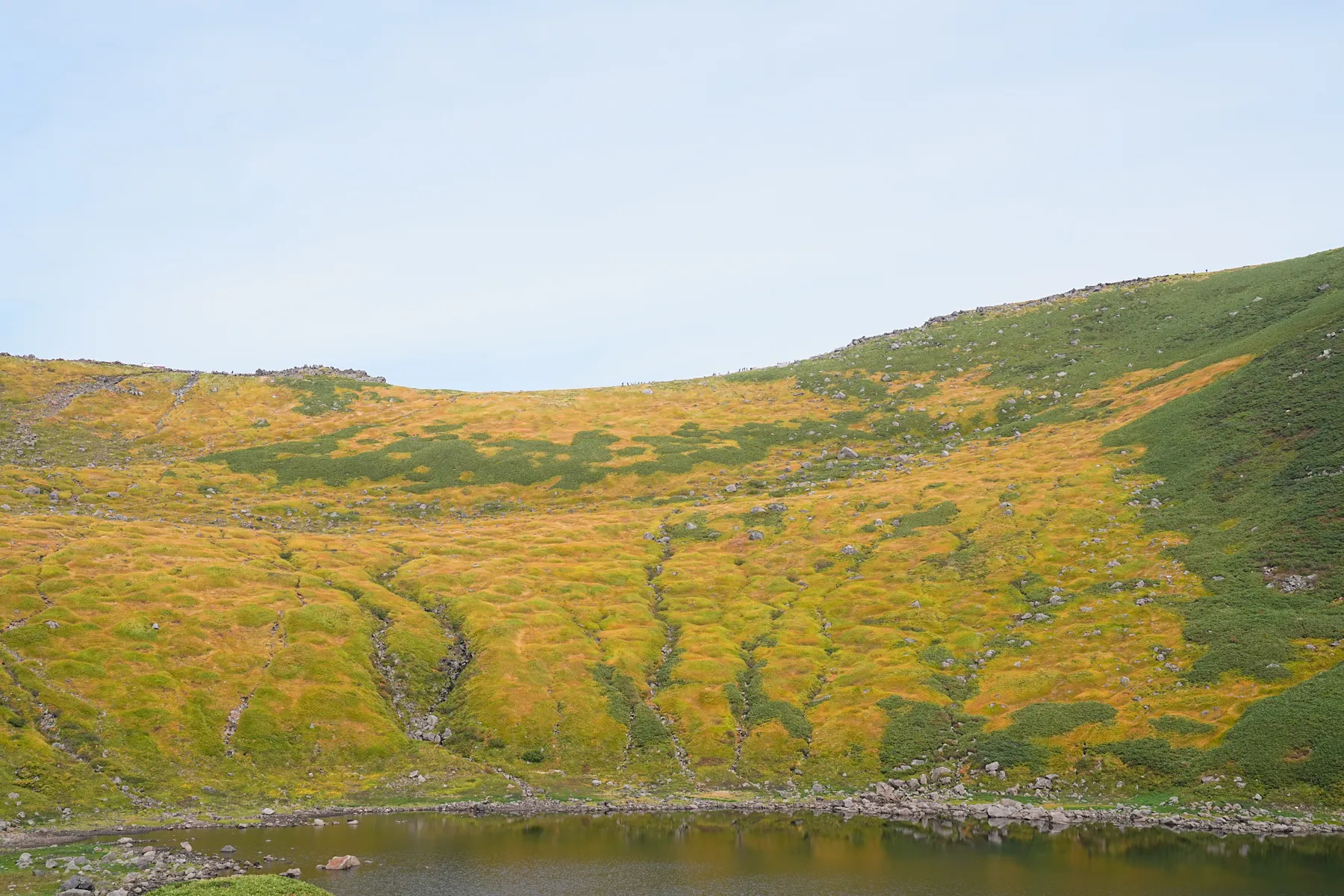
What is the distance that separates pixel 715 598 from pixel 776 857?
48926mm

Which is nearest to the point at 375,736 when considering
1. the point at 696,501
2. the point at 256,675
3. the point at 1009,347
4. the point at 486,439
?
the point at 256,675

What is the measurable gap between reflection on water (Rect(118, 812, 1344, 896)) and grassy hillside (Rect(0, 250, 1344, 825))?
8546 mm

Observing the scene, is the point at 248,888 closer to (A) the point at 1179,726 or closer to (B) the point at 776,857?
(B) the point at 776,857

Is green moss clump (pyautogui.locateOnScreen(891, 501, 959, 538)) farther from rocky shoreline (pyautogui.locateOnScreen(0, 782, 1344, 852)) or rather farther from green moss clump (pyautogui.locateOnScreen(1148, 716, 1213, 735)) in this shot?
rocky shoreline (pyautogui.locateOnScreen(0, 782, 1344, 852))

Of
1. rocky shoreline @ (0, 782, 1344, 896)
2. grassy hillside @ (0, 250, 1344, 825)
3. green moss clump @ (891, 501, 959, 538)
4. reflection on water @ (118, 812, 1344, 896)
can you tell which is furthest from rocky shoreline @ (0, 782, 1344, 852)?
green moss clump @ (891, 501, 959, 538)

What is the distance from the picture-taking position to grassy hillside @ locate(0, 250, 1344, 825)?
70.4 metres

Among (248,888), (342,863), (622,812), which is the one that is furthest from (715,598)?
(248,888)

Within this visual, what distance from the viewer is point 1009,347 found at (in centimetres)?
17538

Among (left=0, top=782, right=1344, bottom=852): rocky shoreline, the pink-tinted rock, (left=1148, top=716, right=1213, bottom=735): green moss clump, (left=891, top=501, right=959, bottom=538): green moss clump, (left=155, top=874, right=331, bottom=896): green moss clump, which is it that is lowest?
(left=0, top=782, right=1344, bottom=852): rocky shoreline

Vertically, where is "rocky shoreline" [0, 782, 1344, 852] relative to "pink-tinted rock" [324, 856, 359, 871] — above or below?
below

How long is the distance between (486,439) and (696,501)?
4821 centimetres

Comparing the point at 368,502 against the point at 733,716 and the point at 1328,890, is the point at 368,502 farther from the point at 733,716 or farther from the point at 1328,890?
the point at 1328,890

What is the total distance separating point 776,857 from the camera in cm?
5603

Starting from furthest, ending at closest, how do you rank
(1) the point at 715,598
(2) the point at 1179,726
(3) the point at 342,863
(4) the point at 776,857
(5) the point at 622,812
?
1. (1) the point at 715,598
2. (2) the point at 1179,726
3. (5) the point at 622,812
4. (4) the point at 776,857
5. (3) the point at 342,863
